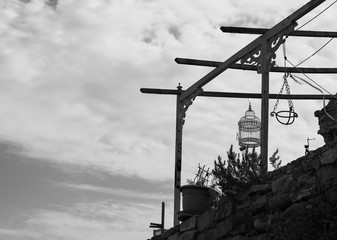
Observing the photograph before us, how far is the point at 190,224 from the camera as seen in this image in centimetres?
769

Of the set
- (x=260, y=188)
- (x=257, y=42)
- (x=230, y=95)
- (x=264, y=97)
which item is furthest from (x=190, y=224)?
(x=230, y=95)

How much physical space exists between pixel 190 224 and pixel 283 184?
1985mm

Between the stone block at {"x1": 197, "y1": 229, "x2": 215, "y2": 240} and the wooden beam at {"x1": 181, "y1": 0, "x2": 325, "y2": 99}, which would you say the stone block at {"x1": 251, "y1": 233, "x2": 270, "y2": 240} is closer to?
the stone block at {"x1": 197, "y1": 229, "x2": 215, "y2": 240}

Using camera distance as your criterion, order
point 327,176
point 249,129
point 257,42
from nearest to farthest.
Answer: point 327,176 → point 257,42 → point 249,129

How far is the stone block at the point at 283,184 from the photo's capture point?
590cm

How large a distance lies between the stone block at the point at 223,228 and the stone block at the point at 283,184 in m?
0.76

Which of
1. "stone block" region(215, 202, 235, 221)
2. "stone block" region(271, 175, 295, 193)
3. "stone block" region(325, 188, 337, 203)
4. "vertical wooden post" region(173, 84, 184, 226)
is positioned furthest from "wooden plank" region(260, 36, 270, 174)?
"vertical wooden post" region(173, 84, 184, 226)

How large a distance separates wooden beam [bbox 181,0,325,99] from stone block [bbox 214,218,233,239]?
249 cm

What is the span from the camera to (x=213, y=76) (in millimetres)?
9531

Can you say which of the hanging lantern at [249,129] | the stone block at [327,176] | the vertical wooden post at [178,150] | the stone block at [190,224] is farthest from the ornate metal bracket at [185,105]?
the stone block at [327,176]

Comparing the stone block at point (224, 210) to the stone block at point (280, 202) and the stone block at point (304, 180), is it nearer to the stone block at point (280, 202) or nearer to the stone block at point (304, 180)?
the stone block at point (280, 202)

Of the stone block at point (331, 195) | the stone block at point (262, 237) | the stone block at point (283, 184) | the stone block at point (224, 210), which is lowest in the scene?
the stone block at point (262, 237)

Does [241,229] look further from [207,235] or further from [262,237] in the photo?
[207,235]

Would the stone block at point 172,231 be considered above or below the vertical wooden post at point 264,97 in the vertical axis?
below
